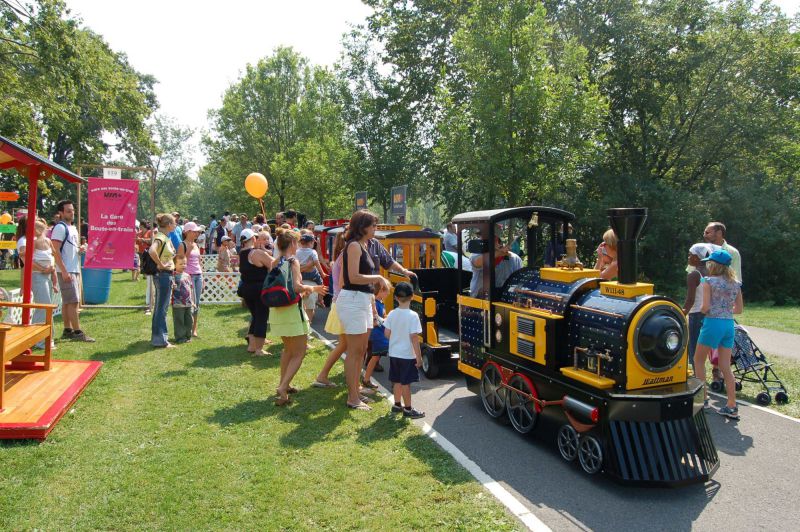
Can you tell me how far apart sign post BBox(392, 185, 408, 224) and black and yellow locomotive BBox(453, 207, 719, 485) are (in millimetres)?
9958

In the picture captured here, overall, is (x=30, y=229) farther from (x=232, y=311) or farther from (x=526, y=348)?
(x=232, y=311)

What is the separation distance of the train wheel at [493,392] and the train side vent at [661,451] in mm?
1475

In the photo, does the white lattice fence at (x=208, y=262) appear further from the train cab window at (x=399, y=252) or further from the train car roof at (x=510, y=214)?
the train car roof at (x=510, y=214)

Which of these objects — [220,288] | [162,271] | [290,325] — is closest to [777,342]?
[290,325]

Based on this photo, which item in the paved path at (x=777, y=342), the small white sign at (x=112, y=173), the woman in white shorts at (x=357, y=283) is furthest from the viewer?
the small white sign at (x=112, y=173)

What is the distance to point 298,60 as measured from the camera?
117 ft

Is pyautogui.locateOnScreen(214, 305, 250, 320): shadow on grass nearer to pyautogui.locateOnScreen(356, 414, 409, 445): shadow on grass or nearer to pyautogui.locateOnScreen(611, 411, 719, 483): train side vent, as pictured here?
pyautogui.locateOnScreen(356, 414, 409, 445): shadow on grass

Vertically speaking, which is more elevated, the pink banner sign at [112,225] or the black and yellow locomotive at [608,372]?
the pink banner sign at [112,225]

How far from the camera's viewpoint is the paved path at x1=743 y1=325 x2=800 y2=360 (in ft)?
29.3

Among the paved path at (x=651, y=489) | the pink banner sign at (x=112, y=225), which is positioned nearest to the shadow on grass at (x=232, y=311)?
the pink banner sign at (x=112, y=225)

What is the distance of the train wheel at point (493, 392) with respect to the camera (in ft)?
18.2

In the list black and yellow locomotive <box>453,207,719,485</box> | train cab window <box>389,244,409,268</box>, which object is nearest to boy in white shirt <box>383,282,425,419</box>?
black and yellow locomotive <box>453,207,719,485</box>

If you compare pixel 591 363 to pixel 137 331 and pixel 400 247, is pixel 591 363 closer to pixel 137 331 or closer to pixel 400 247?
pixel 400 247

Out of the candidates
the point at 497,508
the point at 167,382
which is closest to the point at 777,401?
the point at 497,508
